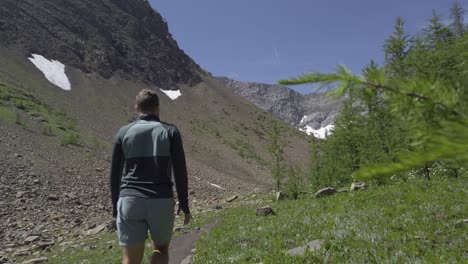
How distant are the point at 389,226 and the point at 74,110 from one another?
182 ft

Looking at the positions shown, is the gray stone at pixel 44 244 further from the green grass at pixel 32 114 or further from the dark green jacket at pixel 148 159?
the green grass at pixel 32 114

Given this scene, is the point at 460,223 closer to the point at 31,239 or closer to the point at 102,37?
the point at 31,239

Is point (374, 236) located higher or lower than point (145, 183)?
lower

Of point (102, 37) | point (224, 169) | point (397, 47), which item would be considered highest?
point (102, 37)

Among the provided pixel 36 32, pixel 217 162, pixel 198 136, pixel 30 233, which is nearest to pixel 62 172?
pixel 30 233

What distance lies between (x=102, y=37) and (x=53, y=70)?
70.3 feet

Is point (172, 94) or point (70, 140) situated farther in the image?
point (172, 94)

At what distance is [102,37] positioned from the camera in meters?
86.1

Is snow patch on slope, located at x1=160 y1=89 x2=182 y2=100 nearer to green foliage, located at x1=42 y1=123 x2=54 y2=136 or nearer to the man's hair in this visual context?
green foliage, located at x1=42 y1=123 x2=54 y2=136

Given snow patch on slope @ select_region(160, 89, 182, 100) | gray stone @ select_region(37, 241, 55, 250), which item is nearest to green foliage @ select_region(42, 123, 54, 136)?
gray stone @ select_region(37, 241, 55, 250)

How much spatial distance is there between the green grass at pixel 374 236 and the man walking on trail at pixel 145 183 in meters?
2.79

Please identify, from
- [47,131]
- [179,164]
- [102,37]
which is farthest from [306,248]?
[102,37]

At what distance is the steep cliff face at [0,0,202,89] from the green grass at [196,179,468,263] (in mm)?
69487

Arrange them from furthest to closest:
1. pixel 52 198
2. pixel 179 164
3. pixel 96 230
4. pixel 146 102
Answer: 1. pixel 52 198
2. pixel 96 230
3. pixel 146 102
4. pixel 179 164
